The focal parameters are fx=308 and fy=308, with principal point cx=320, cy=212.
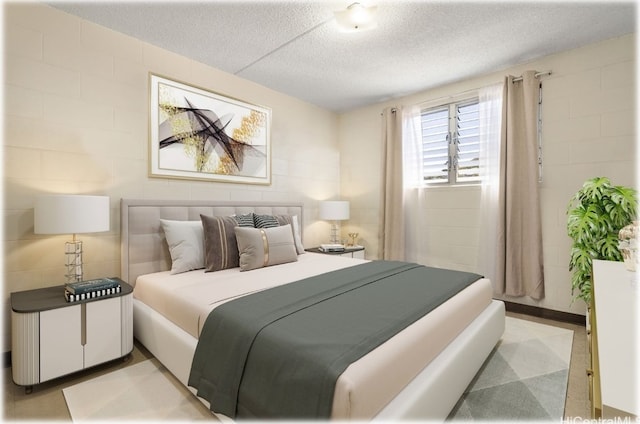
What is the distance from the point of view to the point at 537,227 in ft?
10.0

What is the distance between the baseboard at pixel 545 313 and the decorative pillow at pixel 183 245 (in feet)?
10.5

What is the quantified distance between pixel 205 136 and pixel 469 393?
3111 mm

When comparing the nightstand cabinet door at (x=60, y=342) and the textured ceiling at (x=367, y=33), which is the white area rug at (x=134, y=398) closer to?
the nightstand cabinet door at (x=60, y=342)

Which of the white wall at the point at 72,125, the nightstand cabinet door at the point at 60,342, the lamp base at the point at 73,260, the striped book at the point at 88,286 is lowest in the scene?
the nightstand cabinet door at the point at 60,342

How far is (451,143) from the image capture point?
12.3 feet

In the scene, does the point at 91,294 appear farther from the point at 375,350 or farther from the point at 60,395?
the point at 375,350

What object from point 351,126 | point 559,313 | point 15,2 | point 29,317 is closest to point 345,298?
point 29,317

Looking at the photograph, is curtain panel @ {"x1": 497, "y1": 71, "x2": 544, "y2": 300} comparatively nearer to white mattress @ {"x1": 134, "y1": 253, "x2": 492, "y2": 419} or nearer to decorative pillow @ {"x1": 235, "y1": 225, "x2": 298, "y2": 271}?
white mattress @ {"x1": 134, "y1": 253, "x2": 492, "y2": 419}

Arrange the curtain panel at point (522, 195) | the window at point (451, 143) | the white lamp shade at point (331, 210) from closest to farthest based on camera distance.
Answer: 1. the curtain panel at point (522, 195)
2. the window at point (451, 143)
3. the white lamp shade at point (331, 210)

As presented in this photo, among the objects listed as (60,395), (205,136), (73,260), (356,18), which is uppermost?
(356,18)

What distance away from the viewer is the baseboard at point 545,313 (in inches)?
115

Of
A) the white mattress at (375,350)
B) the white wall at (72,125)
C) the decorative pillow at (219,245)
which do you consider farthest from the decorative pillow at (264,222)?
the white wall at (72,125)

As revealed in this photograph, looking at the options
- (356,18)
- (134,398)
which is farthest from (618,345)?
(356,18)

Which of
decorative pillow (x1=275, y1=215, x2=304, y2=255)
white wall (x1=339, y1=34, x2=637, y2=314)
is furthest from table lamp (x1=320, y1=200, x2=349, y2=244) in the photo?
white wall (x1=339, y1=34, x2=637, y2=314)
